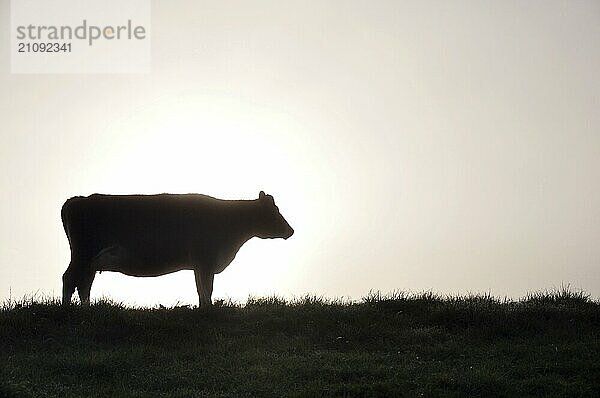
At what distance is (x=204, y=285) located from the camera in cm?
1838

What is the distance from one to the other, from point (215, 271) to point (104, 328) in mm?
4202

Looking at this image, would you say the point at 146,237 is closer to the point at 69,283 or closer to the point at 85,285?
the point at 85,285

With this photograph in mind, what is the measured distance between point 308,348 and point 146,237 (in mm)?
5891

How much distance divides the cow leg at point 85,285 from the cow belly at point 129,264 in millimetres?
203

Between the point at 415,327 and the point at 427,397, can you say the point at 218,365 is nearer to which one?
the point at 427,397

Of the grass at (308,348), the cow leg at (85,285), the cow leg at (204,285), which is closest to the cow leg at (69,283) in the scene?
the cow leg at (85,285)

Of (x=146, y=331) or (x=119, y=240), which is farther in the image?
(x=119, y=240)

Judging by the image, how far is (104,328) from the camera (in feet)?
49.9

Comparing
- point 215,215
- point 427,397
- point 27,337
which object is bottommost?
point 427,397

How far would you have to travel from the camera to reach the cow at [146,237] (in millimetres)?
18281

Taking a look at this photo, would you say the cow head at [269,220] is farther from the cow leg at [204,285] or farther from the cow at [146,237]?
the cow leg at [204,285]

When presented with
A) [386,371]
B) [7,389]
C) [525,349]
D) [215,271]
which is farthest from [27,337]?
[525,349]

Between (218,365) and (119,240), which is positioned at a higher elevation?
(119,240)

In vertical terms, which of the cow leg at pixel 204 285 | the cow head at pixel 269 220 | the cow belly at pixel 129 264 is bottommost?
the cow leg at pixel 204 285
